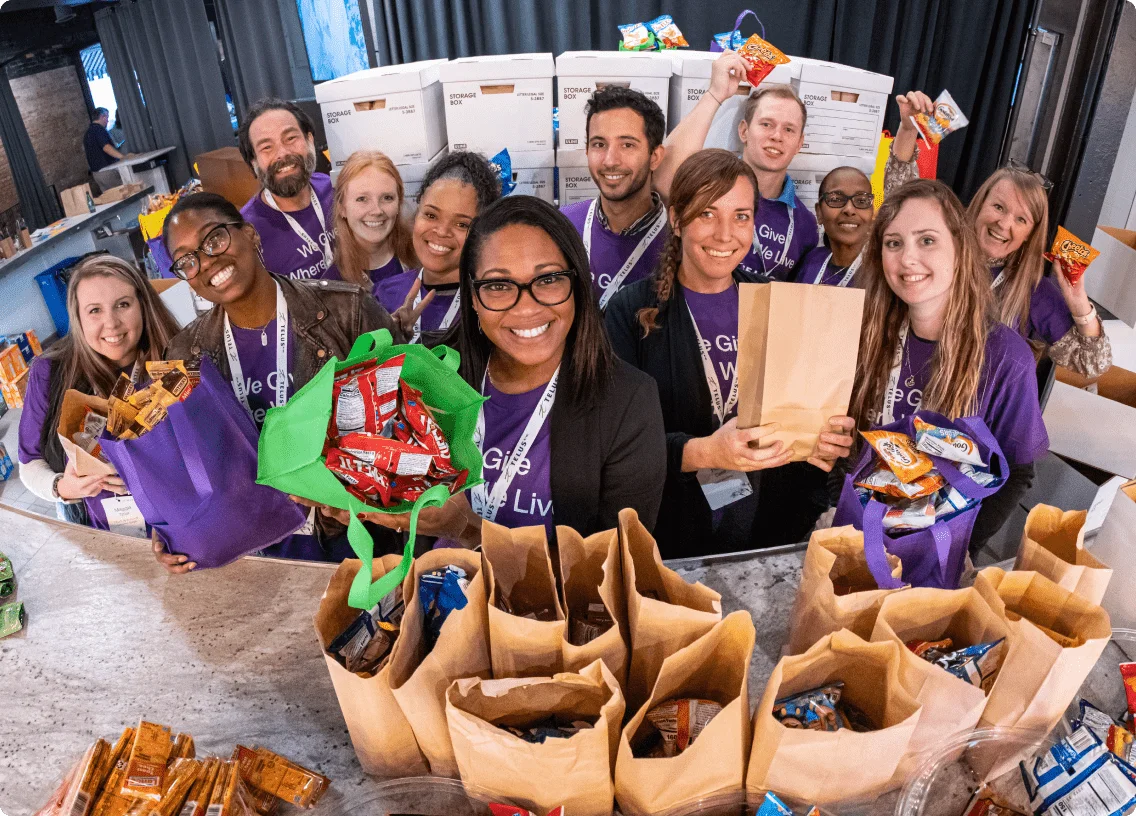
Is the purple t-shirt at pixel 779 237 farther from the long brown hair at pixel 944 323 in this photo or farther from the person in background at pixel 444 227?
the person in background at pixel 444 227

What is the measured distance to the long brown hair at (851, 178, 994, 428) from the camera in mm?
1664

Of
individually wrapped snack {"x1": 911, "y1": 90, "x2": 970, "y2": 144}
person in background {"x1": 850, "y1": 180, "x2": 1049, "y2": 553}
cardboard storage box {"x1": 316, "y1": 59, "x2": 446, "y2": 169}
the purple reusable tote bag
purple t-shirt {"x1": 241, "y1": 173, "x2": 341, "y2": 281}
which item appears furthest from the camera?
cardboard storage box {"x1": 316, "y1": 59, "x2": 446, "y2": 169}

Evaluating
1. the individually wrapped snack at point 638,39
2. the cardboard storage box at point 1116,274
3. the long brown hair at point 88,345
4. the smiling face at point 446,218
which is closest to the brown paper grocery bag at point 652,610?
the smiling face at point 446,218

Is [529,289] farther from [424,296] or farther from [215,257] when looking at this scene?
[424,296]

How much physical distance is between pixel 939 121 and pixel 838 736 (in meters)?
2.54

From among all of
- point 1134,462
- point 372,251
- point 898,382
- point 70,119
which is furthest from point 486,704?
point 70,119

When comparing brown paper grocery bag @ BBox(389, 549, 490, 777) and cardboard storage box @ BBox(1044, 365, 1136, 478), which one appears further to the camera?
cardboard storage box @ BBox(1044, 365, 1136, 478)

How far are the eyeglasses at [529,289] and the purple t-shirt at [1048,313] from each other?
1.73 m

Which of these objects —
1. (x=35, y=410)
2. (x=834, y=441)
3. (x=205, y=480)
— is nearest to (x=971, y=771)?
(x=834, y=441)

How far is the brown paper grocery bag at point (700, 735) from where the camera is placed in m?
0.92

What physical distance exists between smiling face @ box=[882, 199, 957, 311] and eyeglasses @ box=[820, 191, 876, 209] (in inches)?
31.9

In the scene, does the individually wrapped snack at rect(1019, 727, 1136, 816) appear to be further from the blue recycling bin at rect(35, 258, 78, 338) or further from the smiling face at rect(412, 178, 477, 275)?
the blue recycling bin at rect(35, 258, 78, 338)

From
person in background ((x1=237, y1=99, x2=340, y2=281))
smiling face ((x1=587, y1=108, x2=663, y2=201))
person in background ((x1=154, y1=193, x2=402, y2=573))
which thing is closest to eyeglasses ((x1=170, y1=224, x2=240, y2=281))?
person in background ((x1=154, y1=193, x2=402, y2=573))

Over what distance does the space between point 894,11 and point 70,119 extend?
6846 millimetres
